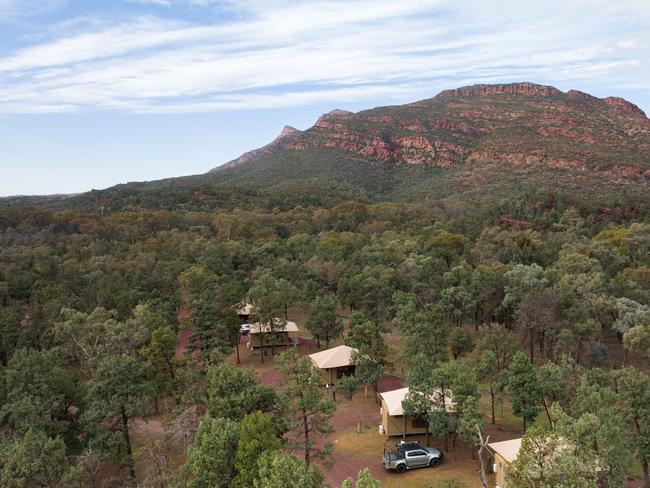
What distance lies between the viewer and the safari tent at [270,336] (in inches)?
1316

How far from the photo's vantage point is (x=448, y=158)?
12056 cm

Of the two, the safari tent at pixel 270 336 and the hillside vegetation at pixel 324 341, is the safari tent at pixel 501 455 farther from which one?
the safari tent at pixel 270 336

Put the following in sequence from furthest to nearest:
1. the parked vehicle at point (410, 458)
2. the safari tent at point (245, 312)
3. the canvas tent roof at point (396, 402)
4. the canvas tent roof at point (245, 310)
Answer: the canvas tent roof at point (245, 310) → the safari tent at point (245, 312) → the canvas tent roof at point (396, 402) → the parked vehicle at point (410, 458)

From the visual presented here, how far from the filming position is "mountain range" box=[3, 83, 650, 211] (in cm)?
9038

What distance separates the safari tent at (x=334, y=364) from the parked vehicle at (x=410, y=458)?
29.8ft

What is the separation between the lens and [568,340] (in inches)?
1022

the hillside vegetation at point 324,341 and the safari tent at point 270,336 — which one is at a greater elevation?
the hillside vegetation at point 324,341

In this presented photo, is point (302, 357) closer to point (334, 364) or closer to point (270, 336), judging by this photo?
point (334, 364)

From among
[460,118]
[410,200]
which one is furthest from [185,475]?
[460,118]

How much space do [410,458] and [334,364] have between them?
9.87 meters

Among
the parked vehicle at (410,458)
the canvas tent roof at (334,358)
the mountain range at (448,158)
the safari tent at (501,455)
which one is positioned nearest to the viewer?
the safari tent at (501,455)

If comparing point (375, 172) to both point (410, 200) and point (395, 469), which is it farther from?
→ point (395, 469)

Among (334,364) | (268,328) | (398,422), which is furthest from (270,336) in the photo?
(398,422)

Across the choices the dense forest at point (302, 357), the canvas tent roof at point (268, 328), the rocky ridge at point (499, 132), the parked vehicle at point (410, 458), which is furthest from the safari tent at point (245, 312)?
the rocky ridge at point (499, 132)
